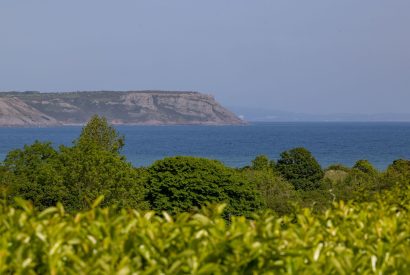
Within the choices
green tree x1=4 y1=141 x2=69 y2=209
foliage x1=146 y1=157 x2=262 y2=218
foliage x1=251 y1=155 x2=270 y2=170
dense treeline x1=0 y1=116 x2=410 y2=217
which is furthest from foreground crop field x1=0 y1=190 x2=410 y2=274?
foliage x1=251 y1=155 x2=270 y2=170

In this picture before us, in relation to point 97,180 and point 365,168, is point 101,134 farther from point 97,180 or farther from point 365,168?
point 365,168

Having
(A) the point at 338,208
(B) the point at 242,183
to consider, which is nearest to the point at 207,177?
(B) the point at 242,183

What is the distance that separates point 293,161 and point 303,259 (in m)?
68.8

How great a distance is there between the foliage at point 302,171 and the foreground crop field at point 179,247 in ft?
215

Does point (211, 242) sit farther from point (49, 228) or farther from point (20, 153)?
point (20, 153)

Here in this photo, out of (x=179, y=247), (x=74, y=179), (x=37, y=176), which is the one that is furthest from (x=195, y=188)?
(x=179, y=247)

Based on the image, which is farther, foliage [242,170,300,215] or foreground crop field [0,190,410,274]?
foliage [242,170,300,215]

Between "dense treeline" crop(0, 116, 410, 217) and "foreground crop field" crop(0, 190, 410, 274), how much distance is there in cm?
2033

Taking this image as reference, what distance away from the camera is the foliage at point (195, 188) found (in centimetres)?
4494

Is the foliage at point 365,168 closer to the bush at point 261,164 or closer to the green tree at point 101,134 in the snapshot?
the bush at point 261,164

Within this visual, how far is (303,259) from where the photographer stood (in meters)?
5.23

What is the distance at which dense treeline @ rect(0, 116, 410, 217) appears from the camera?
122 feet

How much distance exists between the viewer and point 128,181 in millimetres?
38312

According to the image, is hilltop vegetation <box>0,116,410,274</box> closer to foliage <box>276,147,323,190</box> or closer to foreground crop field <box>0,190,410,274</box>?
foreground crop field <box>0,190,410,274</box>
